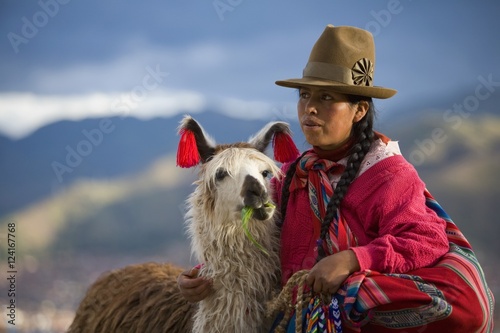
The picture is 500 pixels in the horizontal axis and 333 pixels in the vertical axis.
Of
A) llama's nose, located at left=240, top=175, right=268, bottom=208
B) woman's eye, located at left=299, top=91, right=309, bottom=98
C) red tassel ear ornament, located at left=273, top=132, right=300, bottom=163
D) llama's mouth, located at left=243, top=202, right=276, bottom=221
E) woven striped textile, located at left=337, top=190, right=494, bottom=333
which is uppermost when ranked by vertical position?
woman's eye, located at left=299, top=91, right=309, bottom=98

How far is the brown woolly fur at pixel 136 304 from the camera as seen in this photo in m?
2.50

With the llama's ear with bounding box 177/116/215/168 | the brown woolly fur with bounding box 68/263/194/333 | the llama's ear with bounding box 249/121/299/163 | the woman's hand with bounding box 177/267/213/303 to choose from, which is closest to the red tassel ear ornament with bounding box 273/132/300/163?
the llama's ear with bounding box 249/121/299/163

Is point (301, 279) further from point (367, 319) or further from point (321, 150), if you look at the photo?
point (321, 150)

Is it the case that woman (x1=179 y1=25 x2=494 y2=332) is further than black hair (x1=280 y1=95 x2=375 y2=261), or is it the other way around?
black hair (x1=280 y1=95 x2=375 y2=261)

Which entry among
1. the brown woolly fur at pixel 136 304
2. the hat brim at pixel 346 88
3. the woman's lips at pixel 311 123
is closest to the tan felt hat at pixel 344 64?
the hat brim at pixel 346 88

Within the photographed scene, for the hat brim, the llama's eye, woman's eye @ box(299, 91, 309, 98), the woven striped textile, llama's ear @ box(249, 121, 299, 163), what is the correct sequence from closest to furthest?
the woven striped textile → the hat brim → woman's eye @ box(299, 91, 309, 98) → the llama's eye → llama's ear @ box(249, 121, 299, 163)

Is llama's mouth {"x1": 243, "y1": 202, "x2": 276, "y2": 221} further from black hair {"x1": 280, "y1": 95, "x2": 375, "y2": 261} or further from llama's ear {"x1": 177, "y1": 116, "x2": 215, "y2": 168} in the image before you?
llama's ear {"x1": 177, "y1": 116, "x2": 215, "y2": 168}

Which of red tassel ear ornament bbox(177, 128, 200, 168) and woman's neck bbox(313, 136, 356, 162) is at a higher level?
red tassel ear ornament bbox(177, 128, 200, 168)

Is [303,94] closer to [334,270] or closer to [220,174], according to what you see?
[220,174]

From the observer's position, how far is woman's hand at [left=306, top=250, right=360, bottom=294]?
5.88ft

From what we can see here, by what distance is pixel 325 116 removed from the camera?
6.73ft

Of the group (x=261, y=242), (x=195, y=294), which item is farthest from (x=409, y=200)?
(x=195, y=294)

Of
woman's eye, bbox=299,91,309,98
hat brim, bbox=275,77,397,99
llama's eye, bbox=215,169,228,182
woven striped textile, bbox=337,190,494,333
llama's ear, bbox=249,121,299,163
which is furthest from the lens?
llama's ear, bbox=249,121,299,163

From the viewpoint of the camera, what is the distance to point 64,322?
172 inches
